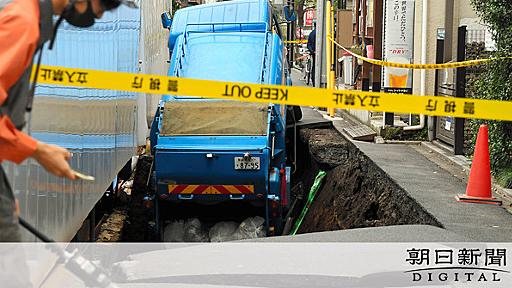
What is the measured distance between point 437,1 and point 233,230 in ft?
20.0

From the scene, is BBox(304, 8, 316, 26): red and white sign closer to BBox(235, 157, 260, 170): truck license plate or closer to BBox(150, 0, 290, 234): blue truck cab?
BBox(150, 0, 290, 234): blue truck cab

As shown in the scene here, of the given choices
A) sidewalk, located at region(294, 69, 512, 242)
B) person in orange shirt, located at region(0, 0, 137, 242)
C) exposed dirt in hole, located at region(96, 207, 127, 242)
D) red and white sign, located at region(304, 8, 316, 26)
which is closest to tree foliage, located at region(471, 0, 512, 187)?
sidewalk, located at region(294, 69, 512, 242)

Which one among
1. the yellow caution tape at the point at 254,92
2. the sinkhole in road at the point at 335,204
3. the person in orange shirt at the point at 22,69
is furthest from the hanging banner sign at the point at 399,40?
the person in orange shirt at the point at 22,69

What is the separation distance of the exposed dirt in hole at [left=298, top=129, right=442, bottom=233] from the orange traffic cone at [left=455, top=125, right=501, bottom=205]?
59 cm

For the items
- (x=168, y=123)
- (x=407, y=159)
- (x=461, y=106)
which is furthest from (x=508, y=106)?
(x=407, y=159)

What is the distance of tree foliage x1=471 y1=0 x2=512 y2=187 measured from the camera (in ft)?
36.5

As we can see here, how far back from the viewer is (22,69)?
3.34m

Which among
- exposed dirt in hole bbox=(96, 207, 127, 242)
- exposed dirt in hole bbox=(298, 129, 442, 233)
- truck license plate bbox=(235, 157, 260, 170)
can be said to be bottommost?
exposed dirt in hole bbox=(96, 207, 127, 242)

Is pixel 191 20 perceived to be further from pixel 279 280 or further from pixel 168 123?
pixel 279 280

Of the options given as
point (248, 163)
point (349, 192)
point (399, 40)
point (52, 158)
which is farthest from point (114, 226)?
point (52, 158)

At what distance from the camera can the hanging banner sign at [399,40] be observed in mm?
17203

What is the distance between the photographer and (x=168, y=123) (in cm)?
1284

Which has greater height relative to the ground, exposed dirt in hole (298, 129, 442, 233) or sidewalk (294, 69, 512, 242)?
sidewalk (294, 69, 512, 242)

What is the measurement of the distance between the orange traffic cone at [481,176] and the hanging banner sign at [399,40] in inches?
254
